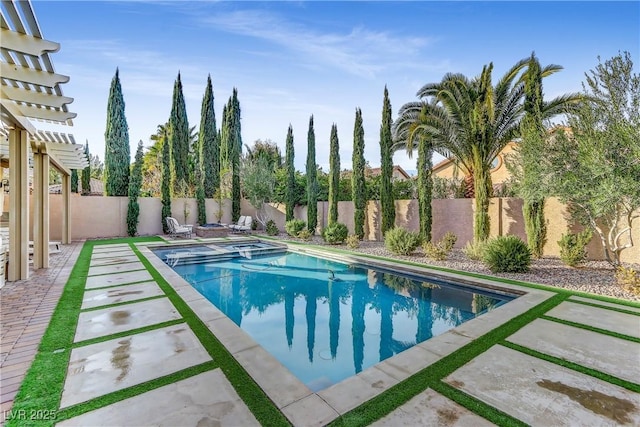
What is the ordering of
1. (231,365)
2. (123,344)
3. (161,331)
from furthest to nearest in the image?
(161,331), (123,344), (231,365)

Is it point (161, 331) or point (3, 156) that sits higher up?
point (3, 156)

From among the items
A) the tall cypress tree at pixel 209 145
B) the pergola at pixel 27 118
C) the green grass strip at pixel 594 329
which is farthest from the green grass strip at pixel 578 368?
the tall cypress tree at pixel 209 145

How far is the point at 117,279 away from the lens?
6.55 m

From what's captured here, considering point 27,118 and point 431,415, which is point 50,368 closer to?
point 431,415

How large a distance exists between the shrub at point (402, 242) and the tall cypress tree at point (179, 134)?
1751 centimetres

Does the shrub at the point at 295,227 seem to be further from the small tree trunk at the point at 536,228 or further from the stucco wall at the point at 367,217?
the small tree trunk at the point at 536,228

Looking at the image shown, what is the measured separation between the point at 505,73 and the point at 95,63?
12727 millimetres

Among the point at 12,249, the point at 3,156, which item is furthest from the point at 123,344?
the point at 3,156

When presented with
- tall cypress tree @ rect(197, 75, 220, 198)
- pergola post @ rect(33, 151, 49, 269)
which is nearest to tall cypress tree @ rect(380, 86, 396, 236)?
pergola post @ rect(33, 151, 49, 269)

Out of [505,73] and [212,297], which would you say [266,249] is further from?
[505,73]

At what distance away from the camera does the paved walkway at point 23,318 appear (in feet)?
9.07

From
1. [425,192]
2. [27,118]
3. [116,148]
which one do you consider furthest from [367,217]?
[116,148]

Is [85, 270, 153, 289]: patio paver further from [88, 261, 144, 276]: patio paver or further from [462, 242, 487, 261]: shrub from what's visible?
[462, 242, 487, 261]: shrub

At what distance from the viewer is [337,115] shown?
15477 millimetres
